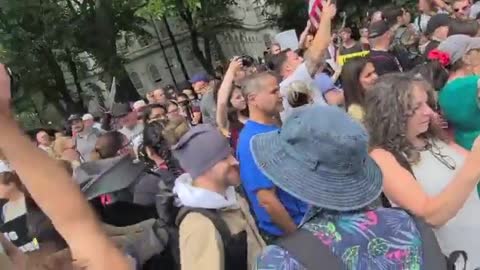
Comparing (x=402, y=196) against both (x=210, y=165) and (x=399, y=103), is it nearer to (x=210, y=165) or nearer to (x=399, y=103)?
(x=399, y=103)

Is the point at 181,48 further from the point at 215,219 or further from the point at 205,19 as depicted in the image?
the point at 215,219

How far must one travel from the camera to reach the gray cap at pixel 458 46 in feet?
17.0

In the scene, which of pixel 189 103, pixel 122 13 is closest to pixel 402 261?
pixel 189 103

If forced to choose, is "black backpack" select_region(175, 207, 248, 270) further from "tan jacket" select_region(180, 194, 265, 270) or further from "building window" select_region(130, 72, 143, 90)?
"building window" select_region(130, 72, 143, 90)

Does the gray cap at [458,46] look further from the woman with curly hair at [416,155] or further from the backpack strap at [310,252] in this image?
the backpack strap at [310,252]

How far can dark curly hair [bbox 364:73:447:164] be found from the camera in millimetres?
3238

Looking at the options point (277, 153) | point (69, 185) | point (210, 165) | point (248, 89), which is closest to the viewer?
point (69, 185)

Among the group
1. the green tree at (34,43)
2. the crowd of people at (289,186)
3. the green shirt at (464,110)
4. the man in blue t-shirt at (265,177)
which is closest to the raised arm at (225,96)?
the crowd of people at (289,186)

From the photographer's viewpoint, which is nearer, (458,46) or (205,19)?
(458,46)

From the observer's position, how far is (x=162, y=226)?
361 centimetres

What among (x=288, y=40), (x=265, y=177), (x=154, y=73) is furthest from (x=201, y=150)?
(x=154, y=73)

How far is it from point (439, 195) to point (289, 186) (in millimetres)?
847

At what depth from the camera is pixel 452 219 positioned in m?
3.14

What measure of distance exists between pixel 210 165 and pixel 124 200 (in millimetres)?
1171
